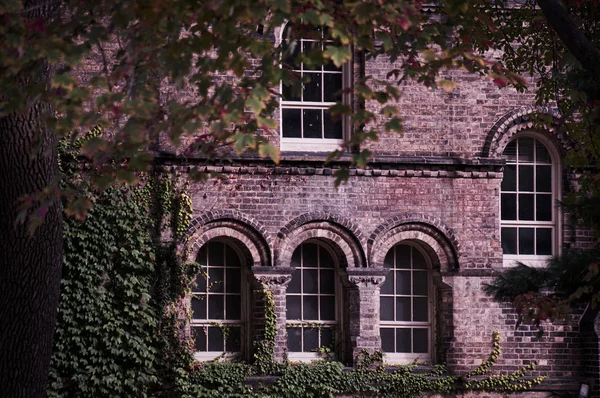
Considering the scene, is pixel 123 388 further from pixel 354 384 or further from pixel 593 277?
pixel 593 277

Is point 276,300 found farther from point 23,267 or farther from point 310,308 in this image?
point 23,267

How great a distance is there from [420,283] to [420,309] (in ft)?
1.38

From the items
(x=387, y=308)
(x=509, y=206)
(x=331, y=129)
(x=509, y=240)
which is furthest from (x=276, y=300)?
(x=509, y=206)

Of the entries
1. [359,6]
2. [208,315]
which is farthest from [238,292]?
[359,6]

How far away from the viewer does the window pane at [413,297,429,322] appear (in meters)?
19.9

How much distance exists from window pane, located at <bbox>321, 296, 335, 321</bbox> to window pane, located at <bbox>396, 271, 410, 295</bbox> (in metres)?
1.11

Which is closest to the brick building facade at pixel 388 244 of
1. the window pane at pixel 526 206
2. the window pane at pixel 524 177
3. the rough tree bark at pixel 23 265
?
the window pane at pixel 526 206

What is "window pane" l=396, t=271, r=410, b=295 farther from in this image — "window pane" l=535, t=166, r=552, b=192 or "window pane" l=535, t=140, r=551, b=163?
"window pane" l=535, t=140, r=551, b=163

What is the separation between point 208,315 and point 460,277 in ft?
13.2

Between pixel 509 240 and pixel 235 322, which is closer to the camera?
pixel 235 322

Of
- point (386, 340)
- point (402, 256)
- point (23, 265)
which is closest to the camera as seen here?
point (23, 265)

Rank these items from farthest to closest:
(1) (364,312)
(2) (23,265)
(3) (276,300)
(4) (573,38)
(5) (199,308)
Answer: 1. (5) (199,308)
2. (1) (364,312)
3. (3) (276,300)
4. (2) (23,265)
5. (4) (573,38)

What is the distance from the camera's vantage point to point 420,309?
19875 millimetres

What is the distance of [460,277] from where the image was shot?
765 inches
